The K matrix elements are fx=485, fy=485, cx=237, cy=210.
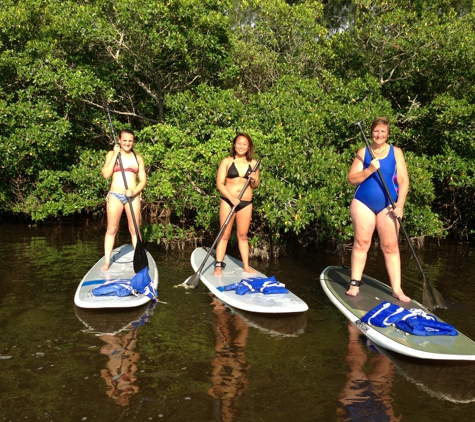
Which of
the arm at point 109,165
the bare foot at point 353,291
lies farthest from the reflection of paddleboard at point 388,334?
the arm at point 109,165

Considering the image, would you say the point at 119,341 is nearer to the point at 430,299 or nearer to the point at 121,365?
the point at 121,365

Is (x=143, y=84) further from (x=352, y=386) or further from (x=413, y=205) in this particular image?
(x=352, y=386)

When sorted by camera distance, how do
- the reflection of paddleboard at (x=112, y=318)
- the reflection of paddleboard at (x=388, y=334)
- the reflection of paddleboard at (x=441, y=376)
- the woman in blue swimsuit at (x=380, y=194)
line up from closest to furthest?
1. the reflection of paddleboard at (x=441, y=376)
2. the reflection of paddleboard at (x=388, y=334)
3. the reflection of paddleboard at (x=112, y=318)
4. the woman in blue swimsuit at (x=380, y=194)

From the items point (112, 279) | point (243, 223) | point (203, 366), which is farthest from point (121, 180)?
point (203, 366)

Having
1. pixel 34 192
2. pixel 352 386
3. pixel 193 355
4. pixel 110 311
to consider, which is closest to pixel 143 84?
pixel 34 192

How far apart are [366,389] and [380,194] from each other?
2.35 meters

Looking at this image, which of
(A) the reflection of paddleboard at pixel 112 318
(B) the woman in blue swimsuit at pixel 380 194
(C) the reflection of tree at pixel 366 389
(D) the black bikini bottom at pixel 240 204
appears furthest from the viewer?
(D) the black bikini bottom at pixel 240 204

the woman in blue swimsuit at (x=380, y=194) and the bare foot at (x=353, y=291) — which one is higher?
the woman in blue swimsuit at (x=380, y=194)

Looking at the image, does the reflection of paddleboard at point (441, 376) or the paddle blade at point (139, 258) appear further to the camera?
the paddle blade at point (139, 258)

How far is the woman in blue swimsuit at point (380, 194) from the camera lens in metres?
5.54

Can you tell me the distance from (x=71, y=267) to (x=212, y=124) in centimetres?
420

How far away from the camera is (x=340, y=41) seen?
1280cm

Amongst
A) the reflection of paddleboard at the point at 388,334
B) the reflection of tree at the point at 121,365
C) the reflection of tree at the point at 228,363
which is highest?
the reflection of paddleboard at the point at 388,334

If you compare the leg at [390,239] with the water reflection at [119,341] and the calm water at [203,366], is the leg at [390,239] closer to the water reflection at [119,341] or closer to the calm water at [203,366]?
the calm water at [203,366]
